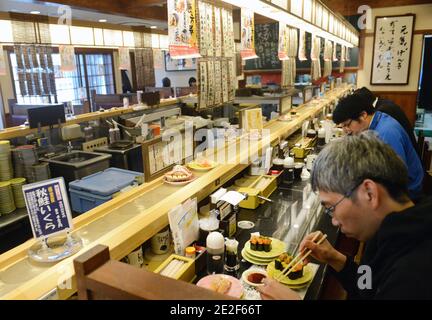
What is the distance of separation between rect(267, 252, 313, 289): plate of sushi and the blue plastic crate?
1947 mm

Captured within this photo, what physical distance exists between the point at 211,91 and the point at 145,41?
539 cm

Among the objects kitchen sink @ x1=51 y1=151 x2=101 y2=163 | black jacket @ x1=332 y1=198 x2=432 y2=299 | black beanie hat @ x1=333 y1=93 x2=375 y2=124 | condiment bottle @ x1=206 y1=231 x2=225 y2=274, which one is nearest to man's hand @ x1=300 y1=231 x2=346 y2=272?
condiment bottle @ x1=206 y1=231 x2=225 y2=274

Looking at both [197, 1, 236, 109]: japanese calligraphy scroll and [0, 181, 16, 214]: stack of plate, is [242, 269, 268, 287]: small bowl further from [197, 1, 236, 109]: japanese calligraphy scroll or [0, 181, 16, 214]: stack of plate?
[0, 181, 16, 214]: stack of plate

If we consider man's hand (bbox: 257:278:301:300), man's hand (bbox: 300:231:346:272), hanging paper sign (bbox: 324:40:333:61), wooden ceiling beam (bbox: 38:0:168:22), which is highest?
wooden ceiling beam (bbox: 38:0:168:22)

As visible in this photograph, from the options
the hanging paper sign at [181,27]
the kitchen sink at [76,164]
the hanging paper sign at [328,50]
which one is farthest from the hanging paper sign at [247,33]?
the hanging paper sign at [328,50]

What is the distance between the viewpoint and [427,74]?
1202 centimetres

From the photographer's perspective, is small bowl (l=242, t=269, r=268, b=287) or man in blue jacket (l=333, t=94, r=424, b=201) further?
man in blue jacket (l=333, t=94, r=424, b=201)

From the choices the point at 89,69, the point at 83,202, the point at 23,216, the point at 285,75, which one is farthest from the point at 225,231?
the point at 89,69

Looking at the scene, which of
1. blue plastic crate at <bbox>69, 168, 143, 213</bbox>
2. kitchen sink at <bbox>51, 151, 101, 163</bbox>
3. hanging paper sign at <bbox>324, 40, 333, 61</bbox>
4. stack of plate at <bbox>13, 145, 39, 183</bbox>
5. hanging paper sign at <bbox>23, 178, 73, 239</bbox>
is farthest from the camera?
hanging paper sign at <bbox>324, 40, 333, 61</bbox>

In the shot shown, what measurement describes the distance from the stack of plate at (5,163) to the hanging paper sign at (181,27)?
8.91 feet

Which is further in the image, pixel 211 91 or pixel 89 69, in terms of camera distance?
pixel 89 69

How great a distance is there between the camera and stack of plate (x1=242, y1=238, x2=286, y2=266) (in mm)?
2340

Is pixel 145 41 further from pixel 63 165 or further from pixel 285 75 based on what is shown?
pixel 63 165

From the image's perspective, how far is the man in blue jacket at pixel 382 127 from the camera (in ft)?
10.5
